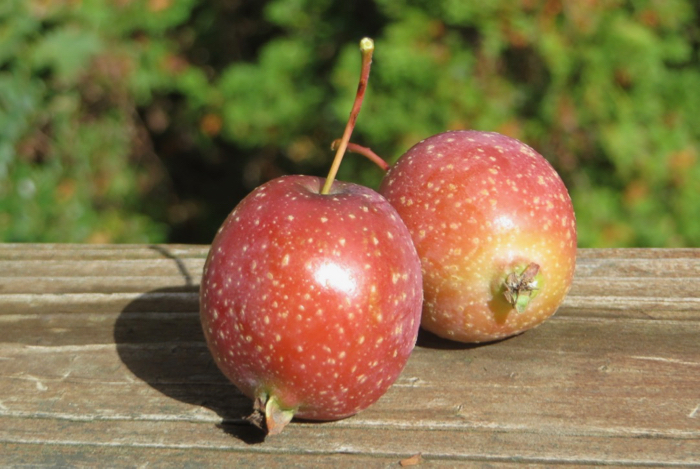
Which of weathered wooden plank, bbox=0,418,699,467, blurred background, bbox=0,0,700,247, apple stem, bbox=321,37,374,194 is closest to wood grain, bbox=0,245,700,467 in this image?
weathered wooden plank, bbox=0,418,699,467

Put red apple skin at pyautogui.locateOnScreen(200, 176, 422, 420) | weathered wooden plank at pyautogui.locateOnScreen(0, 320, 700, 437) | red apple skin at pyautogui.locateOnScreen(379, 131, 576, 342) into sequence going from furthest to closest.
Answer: red apple skin at pyautogui.locateOnScreen(379, 131, 576, 342) → weathered wooden plank at pyautogui.locateOnScreen(0, 320, 700, 437) → red apple skin at pyautogui.locateOnScreen(200, 176, 422, 420)

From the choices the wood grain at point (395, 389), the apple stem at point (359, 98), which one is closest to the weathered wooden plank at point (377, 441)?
the wood grain at point (395, 389)

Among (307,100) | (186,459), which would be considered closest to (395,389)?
(186,459)

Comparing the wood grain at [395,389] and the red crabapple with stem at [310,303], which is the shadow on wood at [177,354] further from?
the red crabapple with stem at [310,303]

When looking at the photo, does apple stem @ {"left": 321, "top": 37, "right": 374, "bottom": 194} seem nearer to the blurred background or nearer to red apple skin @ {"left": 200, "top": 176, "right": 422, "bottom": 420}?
red apple skin @ {"left": 200, "top": 176, "right": 422, "bottom": 420}

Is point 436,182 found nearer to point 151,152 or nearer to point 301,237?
point 301,237

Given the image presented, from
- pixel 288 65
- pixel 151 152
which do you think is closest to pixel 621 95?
pixel 288 65
